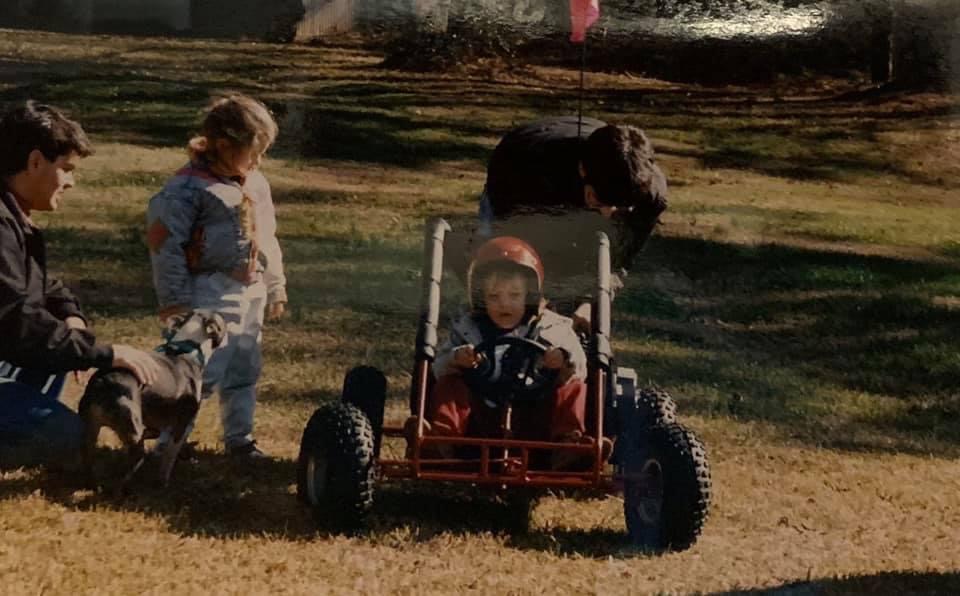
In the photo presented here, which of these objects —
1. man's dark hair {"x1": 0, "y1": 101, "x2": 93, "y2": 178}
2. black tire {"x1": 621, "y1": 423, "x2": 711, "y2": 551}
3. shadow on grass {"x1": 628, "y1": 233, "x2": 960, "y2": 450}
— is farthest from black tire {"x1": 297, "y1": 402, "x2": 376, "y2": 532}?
shadow on grass {"x1": 628, "y1": 233, "x2": 960, "y2": 450}

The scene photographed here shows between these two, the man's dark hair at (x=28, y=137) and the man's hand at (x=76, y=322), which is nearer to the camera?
the man's dark hair at (x=28, y=137)

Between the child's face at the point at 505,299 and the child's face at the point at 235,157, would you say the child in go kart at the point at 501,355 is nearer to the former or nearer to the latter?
the child's face at the point at 505,299

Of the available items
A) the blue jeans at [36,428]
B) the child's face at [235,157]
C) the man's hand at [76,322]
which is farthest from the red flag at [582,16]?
the blue jeans at [36,428]

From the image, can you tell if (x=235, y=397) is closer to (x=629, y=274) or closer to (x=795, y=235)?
(x=629, y=274)

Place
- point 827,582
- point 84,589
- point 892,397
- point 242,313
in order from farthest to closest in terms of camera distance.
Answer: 1. point 892,397
2. point 242,313
3. point 827,582
4. point 84,589

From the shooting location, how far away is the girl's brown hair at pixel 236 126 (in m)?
4.22

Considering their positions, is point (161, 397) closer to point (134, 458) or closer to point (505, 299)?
point (134, 458)

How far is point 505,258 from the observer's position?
4.16 metres

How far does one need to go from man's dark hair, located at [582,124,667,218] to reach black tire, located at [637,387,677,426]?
1.80 feet

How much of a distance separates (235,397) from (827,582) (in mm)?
1684

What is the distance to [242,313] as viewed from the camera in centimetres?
443

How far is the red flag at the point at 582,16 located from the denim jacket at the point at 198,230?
1.48 metres

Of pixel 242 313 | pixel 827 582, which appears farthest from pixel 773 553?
pixel 242 313

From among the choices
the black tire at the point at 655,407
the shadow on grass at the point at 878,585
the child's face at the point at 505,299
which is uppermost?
the child's face at the point at 505,299
